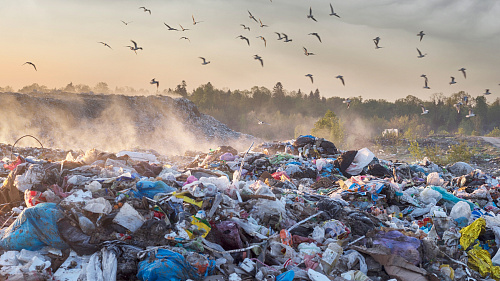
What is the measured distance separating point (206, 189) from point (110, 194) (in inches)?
42.3

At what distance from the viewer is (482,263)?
4574 millimetres

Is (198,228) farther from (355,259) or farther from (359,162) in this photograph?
(359,162)

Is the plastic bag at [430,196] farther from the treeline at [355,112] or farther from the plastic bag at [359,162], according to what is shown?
the treeline at [355,112]

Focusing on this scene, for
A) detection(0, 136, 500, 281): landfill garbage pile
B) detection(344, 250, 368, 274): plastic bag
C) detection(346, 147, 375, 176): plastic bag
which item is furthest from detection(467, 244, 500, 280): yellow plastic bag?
detection(346, 147, 375, 176): plastic bag

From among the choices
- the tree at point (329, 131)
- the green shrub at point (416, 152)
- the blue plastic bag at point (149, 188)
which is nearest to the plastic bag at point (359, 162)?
the blue plastic bag at point (149, 188)

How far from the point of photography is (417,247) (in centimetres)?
438

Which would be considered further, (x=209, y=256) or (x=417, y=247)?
(x=417, y=247)

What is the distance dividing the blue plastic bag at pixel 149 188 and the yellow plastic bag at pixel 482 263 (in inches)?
142

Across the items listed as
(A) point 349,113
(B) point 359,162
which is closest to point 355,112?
(A) point 349,113

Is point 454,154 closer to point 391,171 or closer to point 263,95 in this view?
point 391,171

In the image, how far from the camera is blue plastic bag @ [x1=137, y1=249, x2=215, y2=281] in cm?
332

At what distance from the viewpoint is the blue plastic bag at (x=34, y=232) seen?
144 inches

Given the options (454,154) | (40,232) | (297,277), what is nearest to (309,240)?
(297,277)

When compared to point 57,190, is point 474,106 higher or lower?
higher
